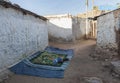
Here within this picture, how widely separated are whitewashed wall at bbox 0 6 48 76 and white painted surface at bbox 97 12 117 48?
222 inches

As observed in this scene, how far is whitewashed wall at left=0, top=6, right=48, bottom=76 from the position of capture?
7105mm

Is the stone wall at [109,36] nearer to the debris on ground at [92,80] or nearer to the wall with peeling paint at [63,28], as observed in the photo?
the debris on ground at [92,80]

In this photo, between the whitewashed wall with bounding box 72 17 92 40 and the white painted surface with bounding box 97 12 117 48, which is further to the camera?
the whitewashed wall with bounding box 72 17 92 40

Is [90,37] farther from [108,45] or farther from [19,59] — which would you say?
[19,59]

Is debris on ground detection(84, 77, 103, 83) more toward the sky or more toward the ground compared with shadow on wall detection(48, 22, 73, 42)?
more toward the ground

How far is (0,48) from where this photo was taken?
683cm

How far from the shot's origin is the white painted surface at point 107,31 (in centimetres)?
1175

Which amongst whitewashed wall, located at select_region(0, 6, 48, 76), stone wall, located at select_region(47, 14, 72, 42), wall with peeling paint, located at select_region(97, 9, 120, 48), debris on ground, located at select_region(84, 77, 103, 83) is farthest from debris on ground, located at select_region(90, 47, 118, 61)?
stone wall, located at select_region(47, 14, 72, 42)

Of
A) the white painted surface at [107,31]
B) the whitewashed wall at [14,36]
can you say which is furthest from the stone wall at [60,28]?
the whitewashed wall at [14,36]

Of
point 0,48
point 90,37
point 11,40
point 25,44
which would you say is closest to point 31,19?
point 25,44

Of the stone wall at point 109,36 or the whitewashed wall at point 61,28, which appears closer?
the stone wall at point 109,36

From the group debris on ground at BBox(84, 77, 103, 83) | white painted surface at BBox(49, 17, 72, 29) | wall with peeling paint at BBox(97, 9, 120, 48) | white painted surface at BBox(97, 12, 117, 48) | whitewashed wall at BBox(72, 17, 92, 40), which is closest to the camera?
debris on ground at BBox(84, 77, 103, 83)

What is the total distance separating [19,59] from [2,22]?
2.58 m

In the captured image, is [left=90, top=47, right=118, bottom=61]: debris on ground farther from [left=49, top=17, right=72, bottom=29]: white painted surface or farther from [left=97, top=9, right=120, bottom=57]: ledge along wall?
[left=49, top=17, right=72, bottom=29]: white painted surface
